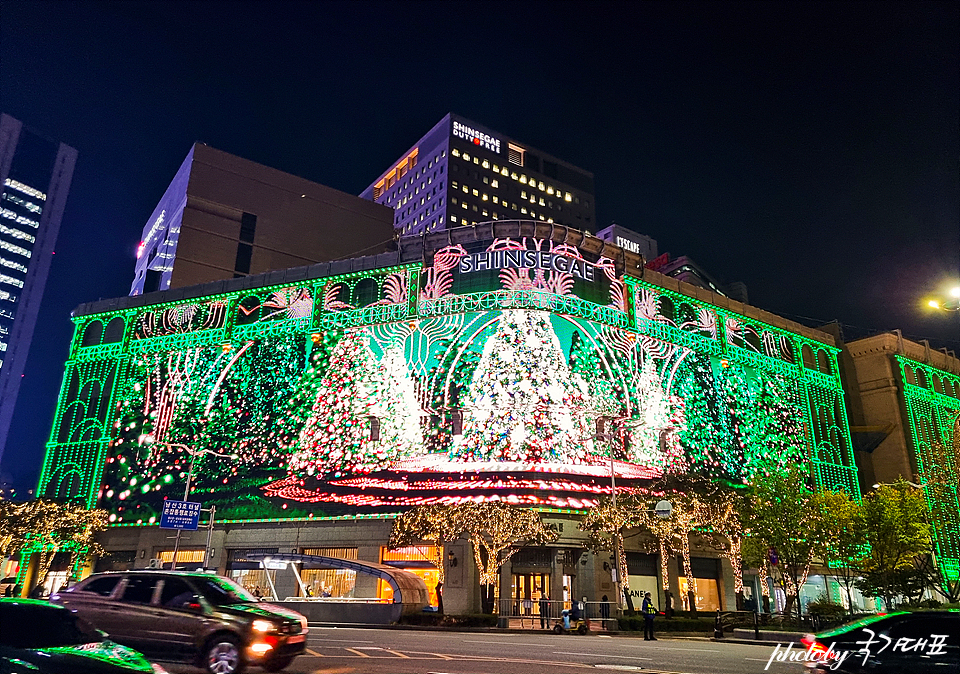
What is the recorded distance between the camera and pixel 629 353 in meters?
47.7

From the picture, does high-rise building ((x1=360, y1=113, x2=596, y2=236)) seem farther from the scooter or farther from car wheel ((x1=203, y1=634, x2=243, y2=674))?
car wheel ((x1=203, y1=634, x2=243, y2=674))

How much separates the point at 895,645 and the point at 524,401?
112ft

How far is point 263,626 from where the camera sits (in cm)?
1093

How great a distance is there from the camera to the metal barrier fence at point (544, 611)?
30.9 metres

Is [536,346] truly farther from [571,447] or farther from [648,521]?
[648,521]

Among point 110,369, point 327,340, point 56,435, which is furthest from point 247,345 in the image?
point 56,435

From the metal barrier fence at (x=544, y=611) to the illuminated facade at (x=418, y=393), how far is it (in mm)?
3572

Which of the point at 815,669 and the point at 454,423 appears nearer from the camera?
the point at 815,669

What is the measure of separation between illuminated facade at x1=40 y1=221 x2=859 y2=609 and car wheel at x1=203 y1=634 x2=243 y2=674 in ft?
90.8

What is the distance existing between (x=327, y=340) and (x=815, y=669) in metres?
42.5

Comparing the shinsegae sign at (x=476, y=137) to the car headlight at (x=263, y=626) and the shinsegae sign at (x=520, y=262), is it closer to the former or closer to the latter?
the shinsegae sign at (x=520, y=262)

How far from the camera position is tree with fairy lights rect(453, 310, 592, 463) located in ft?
139

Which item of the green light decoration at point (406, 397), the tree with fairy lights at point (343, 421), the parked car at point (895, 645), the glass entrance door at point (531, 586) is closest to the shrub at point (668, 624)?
the glass entrance door at point (531, 586)

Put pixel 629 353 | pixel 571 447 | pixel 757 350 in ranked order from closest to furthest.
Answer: pixel 571 447
pixel 629 353
pixel 757 350
